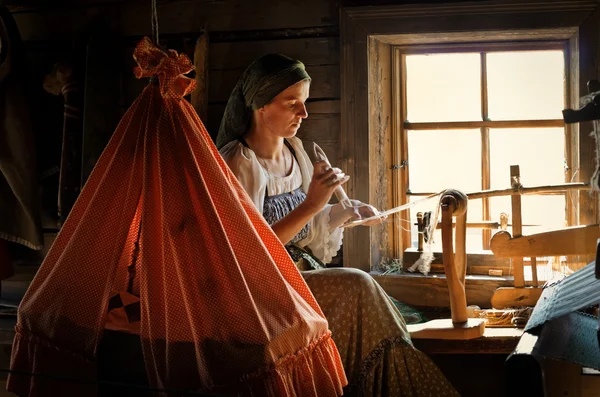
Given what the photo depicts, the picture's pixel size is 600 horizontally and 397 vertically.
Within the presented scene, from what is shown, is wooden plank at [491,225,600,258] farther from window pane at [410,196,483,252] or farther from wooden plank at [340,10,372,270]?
wooden plank at [340,10,372,270]

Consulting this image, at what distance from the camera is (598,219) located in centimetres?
271

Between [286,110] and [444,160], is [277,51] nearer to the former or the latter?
[286,110]

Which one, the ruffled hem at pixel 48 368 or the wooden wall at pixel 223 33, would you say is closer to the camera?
the ruffled hem at pixel 48 368

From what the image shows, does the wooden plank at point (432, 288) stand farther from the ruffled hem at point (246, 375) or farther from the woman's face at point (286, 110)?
the ruffled hem at point (246, 375)

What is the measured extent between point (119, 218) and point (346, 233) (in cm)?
110

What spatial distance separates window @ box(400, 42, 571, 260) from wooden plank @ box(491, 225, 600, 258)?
0.39 metres

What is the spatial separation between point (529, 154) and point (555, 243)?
0.57 m

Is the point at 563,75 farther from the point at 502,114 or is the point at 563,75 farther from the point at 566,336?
the point at 566,336

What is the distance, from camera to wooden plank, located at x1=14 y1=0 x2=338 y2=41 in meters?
2.96

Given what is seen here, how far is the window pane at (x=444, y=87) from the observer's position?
3.00 m

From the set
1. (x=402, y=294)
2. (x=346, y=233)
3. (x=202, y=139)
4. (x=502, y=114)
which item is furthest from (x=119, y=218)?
(x=502, y=114)

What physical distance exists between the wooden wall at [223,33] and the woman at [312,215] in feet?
1.12

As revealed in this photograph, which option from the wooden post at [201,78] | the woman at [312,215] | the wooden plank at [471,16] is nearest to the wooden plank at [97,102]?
the wooden post at [201,78]

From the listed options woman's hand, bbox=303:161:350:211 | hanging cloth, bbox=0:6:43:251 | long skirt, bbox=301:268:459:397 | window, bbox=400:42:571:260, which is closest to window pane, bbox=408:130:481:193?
window, bbox=400:42:571:260
